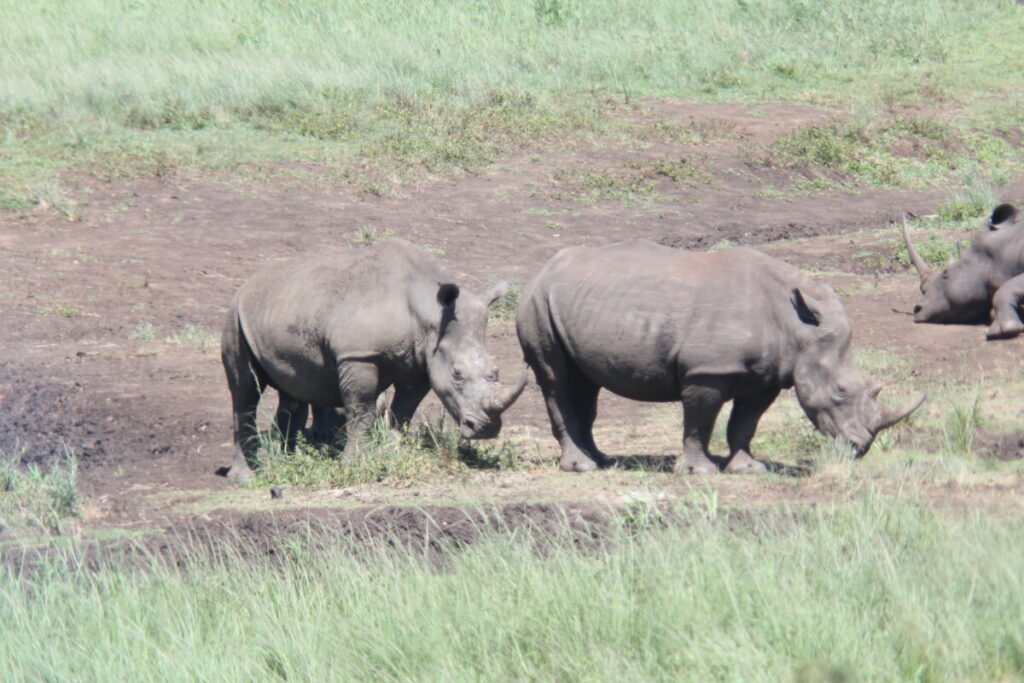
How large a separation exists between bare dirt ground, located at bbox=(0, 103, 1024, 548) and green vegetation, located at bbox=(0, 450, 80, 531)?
0.49 ft

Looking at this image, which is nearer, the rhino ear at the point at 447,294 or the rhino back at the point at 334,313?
the rhino ear at the point at 447,294

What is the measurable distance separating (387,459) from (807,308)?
2460mm

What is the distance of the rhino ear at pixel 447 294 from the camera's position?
9.05 m

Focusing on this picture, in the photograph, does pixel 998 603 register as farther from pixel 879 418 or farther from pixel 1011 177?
pixel 1011 177

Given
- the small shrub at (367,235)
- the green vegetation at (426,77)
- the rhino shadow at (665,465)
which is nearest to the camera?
the rhino shadow at (665,465)

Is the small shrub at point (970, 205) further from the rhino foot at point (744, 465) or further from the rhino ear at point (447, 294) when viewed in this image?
the rhino ear at point (447, 294)

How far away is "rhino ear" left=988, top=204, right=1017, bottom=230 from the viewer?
13.3m

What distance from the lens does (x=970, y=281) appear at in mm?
13383

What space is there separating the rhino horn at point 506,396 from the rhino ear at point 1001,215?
19.8ft

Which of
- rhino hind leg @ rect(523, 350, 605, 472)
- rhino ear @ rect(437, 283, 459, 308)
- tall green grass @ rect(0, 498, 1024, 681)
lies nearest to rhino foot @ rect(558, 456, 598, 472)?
rhino hind leg @ rect(523, 350, 605, 472)

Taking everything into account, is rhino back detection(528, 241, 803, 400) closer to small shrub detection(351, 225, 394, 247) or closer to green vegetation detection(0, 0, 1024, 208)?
small shrub detection(351, 225, 394, 247)

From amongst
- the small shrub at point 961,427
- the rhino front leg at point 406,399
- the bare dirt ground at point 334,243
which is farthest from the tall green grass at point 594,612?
the rhino front leg at point 406,399

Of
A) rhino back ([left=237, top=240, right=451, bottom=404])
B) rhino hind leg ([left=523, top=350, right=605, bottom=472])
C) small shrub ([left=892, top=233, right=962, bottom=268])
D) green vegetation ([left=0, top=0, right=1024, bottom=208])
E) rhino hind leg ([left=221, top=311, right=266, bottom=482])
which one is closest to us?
rhino back ([left=237, top=240, right=451, bottom=404])

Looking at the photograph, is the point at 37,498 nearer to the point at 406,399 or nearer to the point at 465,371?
the point at 406,399
